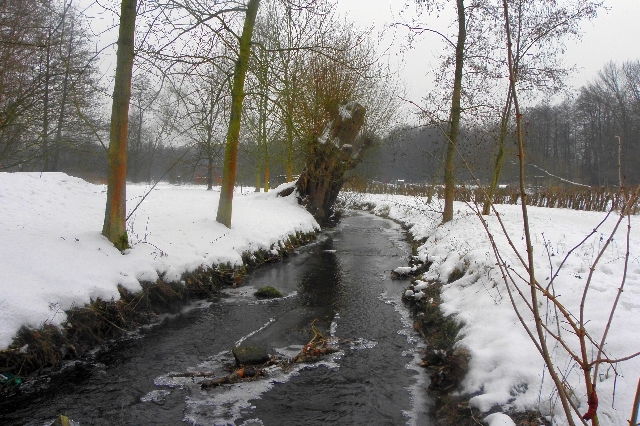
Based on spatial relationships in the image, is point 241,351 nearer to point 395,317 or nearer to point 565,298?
point 395,317

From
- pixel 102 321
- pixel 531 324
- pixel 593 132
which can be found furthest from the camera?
pixel 593 132

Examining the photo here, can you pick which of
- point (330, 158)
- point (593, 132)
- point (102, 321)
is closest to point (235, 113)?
point (102, 321)

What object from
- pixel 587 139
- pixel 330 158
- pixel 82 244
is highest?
pixel 587 139

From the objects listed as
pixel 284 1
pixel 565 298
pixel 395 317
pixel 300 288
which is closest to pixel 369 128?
pixel 284 1

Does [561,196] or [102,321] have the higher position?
[561,196]

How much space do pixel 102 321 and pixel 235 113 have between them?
646 centimetres

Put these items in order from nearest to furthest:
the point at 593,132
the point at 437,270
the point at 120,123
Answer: the point at 120,123 → the point at 437,270 → the point at 593,132

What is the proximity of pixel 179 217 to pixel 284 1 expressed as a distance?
6229mm

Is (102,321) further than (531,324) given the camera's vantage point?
Yes

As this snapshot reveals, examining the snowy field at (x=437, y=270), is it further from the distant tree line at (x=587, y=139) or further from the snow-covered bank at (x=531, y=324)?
the distant tree line at (x=587, y=139)

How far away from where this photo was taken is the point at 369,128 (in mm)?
23625

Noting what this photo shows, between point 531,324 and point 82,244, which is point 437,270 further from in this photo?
point 82,244

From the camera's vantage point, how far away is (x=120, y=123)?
26.6 ft

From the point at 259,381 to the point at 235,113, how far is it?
7.72 metres
